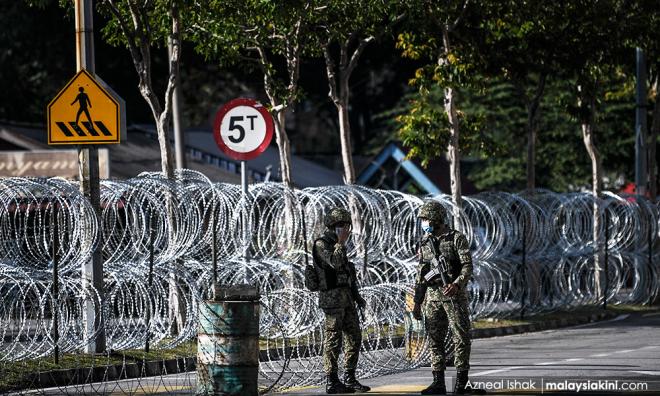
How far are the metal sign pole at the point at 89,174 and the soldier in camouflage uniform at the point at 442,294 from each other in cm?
506

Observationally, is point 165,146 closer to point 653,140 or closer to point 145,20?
point 145,20

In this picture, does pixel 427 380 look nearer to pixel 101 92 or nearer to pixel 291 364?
pixel 291 364

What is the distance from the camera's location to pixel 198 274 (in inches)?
827

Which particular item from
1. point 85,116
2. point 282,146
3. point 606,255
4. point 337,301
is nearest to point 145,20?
point 282,146

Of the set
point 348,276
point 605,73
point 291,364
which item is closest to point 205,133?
point 605,73

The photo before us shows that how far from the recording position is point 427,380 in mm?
Result: 15742

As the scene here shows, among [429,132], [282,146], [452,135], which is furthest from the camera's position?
[429,132]

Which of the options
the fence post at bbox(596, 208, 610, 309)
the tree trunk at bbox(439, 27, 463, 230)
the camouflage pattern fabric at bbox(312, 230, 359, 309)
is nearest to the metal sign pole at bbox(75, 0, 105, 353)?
the camouflage pattern fabric at bbox(312, 230, 359, 309)

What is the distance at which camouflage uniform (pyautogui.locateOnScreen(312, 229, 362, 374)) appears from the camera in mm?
14297

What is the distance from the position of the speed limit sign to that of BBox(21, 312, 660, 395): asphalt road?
2899 mm

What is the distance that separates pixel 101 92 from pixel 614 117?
26.3m

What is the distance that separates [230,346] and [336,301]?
1.91 m

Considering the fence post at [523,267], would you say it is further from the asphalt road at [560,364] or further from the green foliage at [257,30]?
the green foliage at [257,30]

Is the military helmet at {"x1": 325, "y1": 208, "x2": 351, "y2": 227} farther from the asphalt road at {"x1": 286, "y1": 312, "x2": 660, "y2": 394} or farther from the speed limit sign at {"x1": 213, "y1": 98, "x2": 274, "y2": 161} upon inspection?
the speed limit sign at {"x1": 213, "y1": 98, "x2": 274, "y2": 161}
